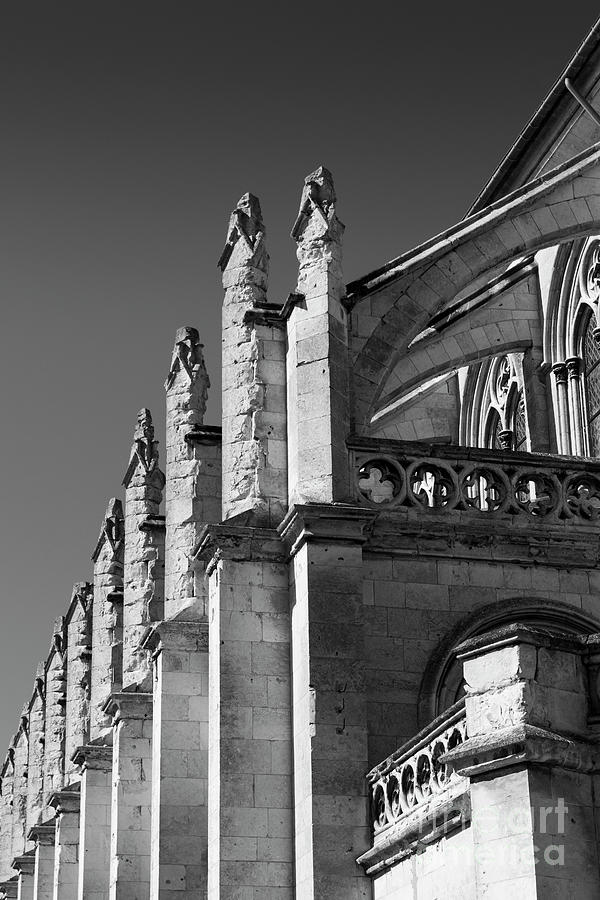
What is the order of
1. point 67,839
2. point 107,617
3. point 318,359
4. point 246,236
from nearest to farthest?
point 318,359, point 246,236, point 67,839, point 107,617

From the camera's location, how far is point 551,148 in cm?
2138

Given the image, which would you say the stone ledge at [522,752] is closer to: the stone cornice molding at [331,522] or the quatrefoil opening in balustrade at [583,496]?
the stone cornice molding at [331,522]

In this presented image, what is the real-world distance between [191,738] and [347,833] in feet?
14.5

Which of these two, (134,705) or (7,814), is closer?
(134,705)

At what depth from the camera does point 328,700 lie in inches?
545

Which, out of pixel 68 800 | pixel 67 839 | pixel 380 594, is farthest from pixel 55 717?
pixel 380 594

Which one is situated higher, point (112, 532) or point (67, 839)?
point (112, 532)

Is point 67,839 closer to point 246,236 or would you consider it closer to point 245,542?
point 246,236

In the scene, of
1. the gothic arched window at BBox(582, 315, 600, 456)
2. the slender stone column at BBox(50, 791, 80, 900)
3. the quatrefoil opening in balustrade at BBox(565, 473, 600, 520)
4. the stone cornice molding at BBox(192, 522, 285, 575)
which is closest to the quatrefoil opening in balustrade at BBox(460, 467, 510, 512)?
the quatrefoil opening in balustrade at BBox(565, 473, 600, 520)

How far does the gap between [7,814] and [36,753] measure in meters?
6.82

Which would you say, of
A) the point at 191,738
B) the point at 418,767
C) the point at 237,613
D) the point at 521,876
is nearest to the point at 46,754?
the point at 191,738

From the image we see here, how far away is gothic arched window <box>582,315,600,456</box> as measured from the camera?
19.5 m

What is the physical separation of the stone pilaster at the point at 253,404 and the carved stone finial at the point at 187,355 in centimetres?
382

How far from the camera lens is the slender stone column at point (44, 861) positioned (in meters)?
30.1
